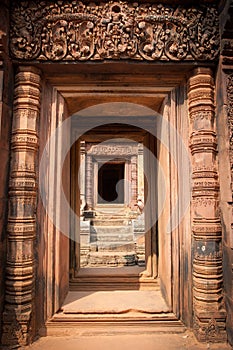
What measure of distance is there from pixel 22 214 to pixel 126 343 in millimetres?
1472

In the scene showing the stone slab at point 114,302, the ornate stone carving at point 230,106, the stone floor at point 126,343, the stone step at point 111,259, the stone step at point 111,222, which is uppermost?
the ornate stone carving at point 230,106

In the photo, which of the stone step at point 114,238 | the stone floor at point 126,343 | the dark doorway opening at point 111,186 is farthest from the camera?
the dark doorway opening at point 111,186

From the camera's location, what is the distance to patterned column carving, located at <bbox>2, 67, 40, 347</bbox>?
223 cm

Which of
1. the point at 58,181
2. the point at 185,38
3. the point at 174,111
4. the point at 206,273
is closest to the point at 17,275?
the point at 58,181

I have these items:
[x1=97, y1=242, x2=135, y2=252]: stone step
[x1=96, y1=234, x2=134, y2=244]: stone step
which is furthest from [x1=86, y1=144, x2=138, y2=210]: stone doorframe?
[x1=97, y1=242, x2=135, y2=252]: stone step

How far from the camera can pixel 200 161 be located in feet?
7.86

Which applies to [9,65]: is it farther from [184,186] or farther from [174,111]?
[184,186]

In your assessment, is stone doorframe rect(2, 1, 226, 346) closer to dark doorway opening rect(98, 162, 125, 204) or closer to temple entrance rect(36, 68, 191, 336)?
temple entrance rect(36, 68, 191, 336)

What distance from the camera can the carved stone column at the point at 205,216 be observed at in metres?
2.24

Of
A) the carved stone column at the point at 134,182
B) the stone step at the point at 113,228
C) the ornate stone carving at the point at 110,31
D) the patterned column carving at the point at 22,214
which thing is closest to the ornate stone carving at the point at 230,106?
the ornate stone carving at the point at 110,31

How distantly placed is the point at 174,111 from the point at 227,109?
1.74 feet

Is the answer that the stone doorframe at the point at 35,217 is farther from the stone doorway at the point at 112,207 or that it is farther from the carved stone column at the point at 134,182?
the carved stone column at the point at 134,182

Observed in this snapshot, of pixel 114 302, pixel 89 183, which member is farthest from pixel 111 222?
pixel 114 302

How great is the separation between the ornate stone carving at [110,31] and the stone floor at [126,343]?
8.46 ft
